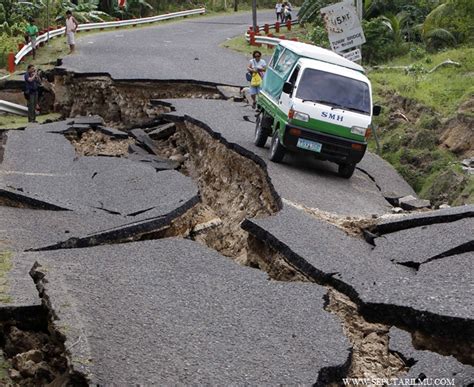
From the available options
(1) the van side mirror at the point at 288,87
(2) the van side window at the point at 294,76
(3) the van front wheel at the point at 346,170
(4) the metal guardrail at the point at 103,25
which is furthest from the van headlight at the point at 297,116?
(4) the metal guardrail at the point at 103,25

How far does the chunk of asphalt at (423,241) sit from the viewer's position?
10.0 m

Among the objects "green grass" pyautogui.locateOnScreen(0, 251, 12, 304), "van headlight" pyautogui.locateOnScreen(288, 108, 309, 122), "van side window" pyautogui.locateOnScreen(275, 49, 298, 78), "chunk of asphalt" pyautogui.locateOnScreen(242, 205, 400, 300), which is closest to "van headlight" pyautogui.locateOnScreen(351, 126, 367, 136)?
"van headlight" pyautogui.locateOnScreen(288, 108, 309, 122)

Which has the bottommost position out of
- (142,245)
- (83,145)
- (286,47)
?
(83,145)

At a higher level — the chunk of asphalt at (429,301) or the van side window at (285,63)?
the van side window at (285,63)

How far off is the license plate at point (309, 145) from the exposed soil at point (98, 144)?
481cm

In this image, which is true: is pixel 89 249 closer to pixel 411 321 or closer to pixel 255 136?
pixel 411 321

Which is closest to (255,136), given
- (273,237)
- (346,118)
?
(346,118)

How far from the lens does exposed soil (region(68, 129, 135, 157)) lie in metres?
17.9

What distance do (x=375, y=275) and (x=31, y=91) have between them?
1406 cm

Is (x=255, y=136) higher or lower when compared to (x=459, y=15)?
lower

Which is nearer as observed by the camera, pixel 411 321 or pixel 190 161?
pixel 411 321

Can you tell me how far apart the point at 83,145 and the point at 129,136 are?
1.17 metres

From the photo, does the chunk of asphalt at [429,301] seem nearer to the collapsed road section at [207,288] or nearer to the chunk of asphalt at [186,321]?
the collapsed road section at [207,288]

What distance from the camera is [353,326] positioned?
26.5 feet
